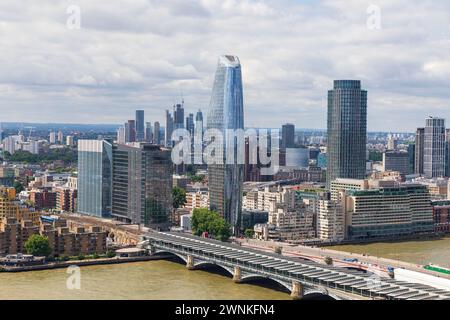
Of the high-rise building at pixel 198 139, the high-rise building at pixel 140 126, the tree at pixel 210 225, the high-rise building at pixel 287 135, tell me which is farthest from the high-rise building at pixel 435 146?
the tree at pixel 210 225

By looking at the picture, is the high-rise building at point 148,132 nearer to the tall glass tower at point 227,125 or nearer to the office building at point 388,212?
the tall glass tower at point 227,125

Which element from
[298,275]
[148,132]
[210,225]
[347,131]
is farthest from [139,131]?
[298,275]

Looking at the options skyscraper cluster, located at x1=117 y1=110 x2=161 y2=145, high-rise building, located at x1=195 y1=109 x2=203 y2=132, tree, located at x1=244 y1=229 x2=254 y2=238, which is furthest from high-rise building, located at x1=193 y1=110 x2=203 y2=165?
tree, located at x1=244 y1=229 x2=254 y2=238

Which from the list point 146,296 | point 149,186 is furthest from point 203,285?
point 149,186

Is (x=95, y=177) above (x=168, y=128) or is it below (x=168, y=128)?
below

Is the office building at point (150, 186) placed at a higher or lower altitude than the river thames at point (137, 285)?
higher

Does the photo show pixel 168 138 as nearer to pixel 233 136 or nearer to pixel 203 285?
pixel 233 136

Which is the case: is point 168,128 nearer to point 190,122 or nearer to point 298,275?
point 190,122
